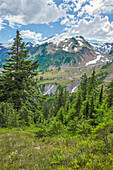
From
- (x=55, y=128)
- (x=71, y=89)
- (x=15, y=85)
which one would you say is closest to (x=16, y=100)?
(x=15, y=85)

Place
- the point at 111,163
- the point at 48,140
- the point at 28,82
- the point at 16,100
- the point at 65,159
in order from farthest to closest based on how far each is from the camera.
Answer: the point at 28,82, the point at 16,100, the point at 48,140, the point at 65,159, the point at 111,163

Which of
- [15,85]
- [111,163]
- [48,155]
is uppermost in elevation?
[15,85]

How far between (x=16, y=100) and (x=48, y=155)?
1235 cm

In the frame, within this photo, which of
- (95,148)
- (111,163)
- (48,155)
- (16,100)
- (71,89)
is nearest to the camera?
(111,163)

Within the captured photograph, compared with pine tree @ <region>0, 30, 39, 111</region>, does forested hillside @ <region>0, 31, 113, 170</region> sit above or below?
below

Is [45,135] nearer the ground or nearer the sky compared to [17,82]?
nearer the ground

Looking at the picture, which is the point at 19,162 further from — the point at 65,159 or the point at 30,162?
the point at 65,159

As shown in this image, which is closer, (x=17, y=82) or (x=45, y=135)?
(x=45, y=135)

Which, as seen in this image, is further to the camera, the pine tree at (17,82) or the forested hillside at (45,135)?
the pine tree at (17,82)

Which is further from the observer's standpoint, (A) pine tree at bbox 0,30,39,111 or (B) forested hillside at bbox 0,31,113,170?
(A) pine tree at bbox 0,30,39,111

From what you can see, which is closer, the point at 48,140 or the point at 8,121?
the point at 48,140

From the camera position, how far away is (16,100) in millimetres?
16094

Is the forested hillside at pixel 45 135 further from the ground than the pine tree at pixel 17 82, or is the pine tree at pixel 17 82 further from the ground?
the pine tree at pixel 17 82

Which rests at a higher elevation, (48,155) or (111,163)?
(111,163)
